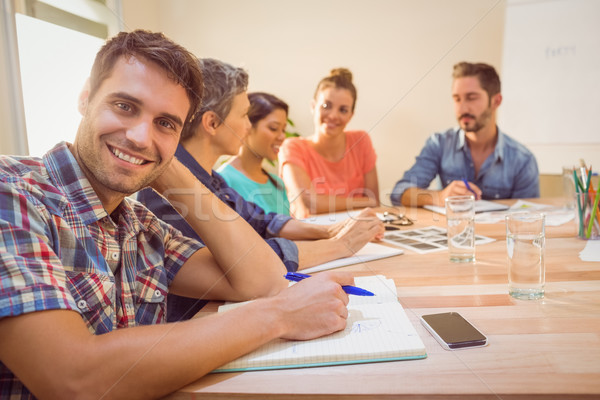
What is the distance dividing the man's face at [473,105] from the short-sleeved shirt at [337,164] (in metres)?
0.55

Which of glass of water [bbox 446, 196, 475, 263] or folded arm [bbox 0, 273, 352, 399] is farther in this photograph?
glass of water [bbox 446, 196, 475, 263]

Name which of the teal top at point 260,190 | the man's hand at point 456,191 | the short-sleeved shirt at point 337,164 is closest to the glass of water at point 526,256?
the man's hand at point 456,191

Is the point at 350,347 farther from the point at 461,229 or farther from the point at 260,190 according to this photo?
the point at 260,190

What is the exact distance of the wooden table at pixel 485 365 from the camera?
534mm

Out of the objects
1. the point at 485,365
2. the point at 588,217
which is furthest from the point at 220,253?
the point at 588,217

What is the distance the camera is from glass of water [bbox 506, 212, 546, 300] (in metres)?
0.85

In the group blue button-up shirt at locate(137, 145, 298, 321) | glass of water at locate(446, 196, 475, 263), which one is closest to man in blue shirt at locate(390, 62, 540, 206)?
glass of water at locate(446, 196, 475, 263)

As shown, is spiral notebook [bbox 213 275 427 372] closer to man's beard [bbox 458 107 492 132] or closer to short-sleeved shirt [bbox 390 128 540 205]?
short-sleeved shirt [bbox 390 128 540 205]

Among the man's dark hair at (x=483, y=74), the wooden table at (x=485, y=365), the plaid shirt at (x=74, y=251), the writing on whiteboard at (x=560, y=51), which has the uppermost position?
the writing on whiteboard at (x=560, y=51)

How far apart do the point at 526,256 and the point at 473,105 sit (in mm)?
1769

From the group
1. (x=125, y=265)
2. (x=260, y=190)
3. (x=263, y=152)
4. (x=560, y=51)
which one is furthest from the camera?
(x=560, y=51)

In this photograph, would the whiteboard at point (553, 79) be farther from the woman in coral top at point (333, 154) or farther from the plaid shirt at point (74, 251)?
the plaid shirt at point (74, 251)

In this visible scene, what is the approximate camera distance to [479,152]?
2527mm

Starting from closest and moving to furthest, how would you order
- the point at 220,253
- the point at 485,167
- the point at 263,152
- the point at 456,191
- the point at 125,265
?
the point at 125,265 < the point at 220,253 < the point at 456,191 < the point at 263,152 < the point at 485,167
